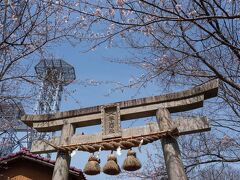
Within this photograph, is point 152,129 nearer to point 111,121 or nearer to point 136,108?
point 136,108

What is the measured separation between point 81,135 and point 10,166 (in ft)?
16.0

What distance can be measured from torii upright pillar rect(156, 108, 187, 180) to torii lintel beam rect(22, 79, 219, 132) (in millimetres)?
240

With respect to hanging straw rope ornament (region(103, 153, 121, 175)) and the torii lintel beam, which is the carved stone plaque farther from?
hanging straw rope ornament (region(103, 153, 121, 175))

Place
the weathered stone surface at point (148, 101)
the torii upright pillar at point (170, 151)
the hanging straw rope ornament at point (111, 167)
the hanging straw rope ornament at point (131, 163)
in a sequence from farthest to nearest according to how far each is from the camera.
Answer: the weathered stone surface at point (148, 101), the hanging straw rope ornament at point (111, 167), the hanging straw rope ornament at point (131, 163), the torii upright pillar at point (170, 151)

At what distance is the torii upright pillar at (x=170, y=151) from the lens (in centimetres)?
A: 578

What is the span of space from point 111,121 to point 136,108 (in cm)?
64

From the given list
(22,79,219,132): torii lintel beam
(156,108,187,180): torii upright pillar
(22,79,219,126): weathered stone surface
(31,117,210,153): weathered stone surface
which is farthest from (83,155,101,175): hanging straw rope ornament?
(156,108,187,180): torii upright pillar

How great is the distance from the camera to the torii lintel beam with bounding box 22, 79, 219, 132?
6574 mm

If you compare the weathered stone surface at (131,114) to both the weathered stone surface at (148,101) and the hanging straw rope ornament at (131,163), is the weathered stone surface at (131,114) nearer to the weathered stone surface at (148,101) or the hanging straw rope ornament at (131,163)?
the weathered stone surface at (148,101)

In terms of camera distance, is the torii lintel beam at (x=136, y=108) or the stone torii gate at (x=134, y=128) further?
the torii lintel beam at (x=136, y=108)

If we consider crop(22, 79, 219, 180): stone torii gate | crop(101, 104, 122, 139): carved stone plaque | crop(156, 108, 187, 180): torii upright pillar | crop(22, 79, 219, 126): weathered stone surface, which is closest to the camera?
crop(156, 108, 187, 180): torii upright pillar

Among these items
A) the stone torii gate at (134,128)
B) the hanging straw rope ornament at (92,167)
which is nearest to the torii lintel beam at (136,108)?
the stone torii gate at (134,128)

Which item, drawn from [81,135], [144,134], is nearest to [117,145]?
[144,134]

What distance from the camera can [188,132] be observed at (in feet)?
20.9
